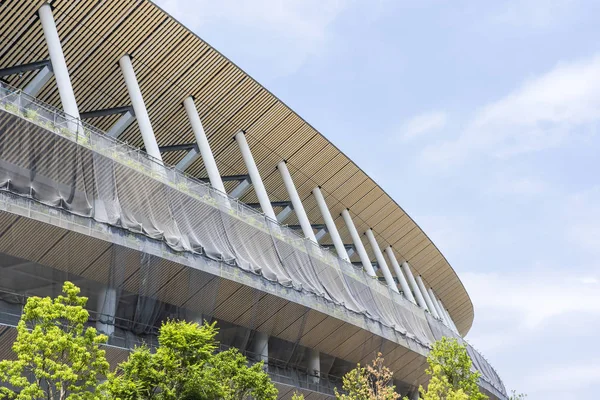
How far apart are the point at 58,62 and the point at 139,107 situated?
3.08 m

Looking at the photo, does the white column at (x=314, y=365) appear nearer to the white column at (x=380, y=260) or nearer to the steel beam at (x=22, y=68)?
the white column at (x=380, y=260)

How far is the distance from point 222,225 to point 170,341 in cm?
952

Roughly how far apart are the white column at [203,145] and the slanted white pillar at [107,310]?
6.14 metres

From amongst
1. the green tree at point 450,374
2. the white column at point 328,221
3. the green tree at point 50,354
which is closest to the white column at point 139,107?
the green tree at point 50,354

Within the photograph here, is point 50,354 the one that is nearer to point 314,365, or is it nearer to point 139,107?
point 139,107

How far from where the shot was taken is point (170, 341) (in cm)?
1256

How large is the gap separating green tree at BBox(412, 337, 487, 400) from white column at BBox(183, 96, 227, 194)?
8.22 metres

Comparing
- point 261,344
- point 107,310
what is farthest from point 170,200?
point 261,344

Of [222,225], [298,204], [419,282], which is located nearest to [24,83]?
[222,225]

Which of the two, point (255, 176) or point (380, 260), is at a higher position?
point (380, 260)

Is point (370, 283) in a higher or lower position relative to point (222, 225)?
higher

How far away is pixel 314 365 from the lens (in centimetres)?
2617

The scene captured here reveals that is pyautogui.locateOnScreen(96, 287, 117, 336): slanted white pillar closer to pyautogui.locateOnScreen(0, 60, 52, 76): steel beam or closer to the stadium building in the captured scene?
the stadium building

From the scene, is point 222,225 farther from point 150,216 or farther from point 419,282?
point 419,282
